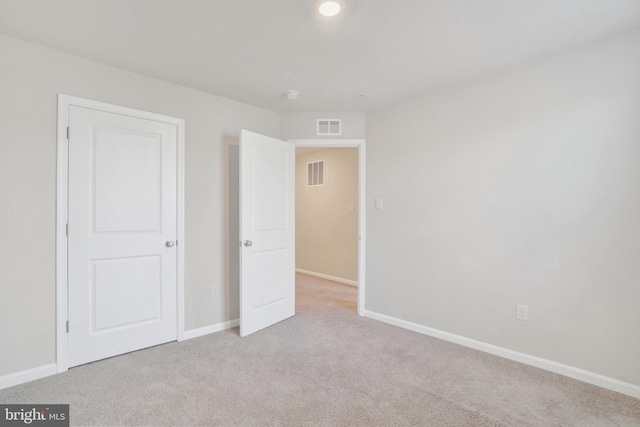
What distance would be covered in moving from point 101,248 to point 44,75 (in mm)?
1314

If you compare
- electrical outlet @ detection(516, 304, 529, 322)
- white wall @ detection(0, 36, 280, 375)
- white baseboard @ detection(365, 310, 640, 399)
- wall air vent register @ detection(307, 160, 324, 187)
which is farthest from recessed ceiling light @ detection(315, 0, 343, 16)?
wall air vent register @ detection(307, 160, 324, 187)

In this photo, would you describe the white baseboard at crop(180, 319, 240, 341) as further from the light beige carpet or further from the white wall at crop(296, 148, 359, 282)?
the white wall at crop(296, 148, 359, 282)

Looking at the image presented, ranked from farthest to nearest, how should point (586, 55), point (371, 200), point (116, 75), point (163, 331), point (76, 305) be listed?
point (371, 200), point (163, 331), point (116, 75), point (76, 305), point (586, 55)

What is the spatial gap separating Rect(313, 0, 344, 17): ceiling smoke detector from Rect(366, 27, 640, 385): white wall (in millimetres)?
1598

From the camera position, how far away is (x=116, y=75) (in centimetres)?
262

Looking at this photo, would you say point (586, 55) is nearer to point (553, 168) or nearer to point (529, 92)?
point (529, 92)

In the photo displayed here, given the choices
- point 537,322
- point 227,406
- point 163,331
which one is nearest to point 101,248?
point 163,331

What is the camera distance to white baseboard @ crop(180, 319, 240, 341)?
302cm

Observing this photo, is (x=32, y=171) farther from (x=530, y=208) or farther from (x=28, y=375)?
(x=530, y=208)

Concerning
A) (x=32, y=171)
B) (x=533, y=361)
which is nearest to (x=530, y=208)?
(x=533, y=361)

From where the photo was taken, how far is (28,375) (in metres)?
2.24

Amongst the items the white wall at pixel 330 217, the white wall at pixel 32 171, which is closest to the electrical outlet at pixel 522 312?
the white wall at pixel 330 217

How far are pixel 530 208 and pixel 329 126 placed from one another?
85.1 inches

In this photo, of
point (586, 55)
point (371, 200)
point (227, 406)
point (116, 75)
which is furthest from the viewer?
point (371, 200)
